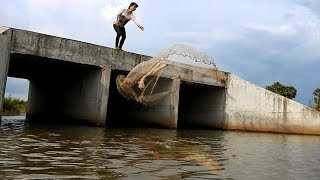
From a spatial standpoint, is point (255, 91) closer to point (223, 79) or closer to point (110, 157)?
point (223, 79)

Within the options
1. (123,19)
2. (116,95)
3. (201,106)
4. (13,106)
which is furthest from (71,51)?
(13,106)

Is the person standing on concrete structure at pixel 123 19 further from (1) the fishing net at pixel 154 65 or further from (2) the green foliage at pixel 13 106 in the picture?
(2) the green foliage at pixel 13 106

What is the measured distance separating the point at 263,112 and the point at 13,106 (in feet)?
68.3

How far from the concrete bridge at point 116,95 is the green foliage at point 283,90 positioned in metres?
13.4

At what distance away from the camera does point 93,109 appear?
51.9 feet

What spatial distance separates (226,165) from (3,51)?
952 centimetres

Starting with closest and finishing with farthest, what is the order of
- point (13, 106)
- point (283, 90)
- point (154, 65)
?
1. point (154, 65)
2. point (13, 106)
3. point (283, 90)

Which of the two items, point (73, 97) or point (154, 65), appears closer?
point (154, 65)

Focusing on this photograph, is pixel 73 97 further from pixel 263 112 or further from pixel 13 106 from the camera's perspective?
pixel 13 106

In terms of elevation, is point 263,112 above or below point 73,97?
below

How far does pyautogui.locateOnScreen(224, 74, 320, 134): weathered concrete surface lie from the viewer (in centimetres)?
1850

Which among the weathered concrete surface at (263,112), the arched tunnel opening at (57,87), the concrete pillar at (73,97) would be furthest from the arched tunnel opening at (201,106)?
the arched tunnel opening at (57,87)

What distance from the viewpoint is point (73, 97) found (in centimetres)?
1778

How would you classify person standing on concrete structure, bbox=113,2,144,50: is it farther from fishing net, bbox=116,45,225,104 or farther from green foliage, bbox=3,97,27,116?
green foliage, bbox=3,97,27,116
